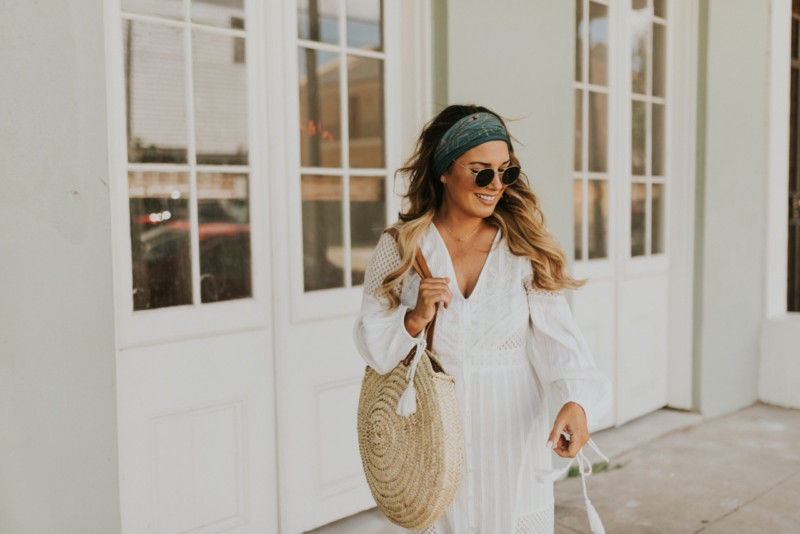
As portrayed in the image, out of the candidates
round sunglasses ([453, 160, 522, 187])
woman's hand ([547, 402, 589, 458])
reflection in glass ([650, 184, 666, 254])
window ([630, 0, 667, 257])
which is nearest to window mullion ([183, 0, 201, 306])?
round sunglasses ([453, 160, 522, 187])

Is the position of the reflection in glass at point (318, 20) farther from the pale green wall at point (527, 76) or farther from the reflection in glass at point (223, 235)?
the reflection in glass at point (223, 235)

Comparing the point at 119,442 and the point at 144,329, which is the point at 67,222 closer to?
the point at 144,329

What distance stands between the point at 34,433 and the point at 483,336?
153 centimetres

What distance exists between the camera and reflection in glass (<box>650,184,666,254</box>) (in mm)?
5449

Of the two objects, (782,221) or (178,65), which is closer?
(178,65)

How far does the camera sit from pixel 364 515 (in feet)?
12.0

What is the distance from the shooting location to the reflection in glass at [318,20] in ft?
11.1

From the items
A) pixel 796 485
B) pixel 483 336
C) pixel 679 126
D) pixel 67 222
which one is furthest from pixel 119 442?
pixel 679 126

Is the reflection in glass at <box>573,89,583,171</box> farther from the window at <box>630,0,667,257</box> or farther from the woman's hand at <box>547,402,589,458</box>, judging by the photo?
the woman's hand at <box>547,402,589,458</box>

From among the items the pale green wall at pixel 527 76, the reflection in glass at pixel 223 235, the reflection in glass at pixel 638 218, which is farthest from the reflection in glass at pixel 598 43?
the reflection in glass at pixel 223 235

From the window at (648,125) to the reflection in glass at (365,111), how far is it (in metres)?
2.28

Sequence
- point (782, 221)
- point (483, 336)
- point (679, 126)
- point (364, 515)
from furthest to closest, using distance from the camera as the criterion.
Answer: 1. point (782, 221)
2. point (679, 126)
3. point (364, 515)
4. point (483, 336)

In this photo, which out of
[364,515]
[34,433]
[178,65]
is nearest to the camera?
[34,433]

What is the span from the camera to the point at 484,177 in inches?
76.8
